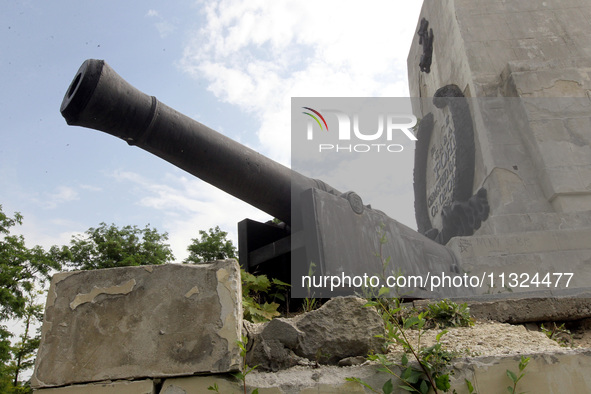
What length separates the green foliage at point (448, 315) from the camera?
2.41m

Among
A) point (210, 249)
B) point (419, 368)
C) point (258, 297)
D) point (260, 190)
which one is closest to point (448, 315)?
point (419, 368)

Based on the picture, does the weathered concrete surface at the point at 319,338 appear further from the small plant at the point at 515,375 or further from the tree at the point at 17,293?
the tree at the point at 17,293

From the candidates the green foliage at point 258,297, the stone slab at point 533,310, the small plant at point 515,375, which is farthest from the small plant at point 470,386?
the green foliage at point 258,297

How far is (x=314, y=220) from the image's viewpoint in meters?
3.68

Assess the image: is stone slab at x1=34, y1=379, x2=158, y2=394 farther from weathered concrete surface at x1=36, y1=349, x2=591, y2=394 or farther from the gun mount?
the gun mount

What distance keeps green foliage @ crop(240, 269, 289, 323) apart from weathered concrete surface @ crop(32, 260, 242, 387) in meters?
0.45

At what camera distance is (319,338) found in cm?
206

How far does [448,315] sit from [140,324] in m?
1.48

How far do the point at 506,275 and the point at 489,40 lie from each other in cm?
401

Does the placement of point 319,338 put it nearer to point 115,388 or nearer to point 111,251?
point 115,388

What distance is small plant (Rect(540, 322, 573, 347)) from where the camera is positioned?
255cm

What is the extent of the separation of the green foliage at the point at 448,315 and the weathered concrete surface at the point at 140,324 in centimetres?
102

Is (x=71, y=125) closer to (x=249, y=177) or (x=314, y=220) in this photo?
(x=249, y=177)

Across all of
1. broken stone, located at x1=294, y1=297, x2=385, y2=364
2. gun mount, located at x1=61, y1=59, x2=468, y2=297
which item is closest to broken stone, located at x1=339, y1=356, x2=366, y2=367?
broken stone, located at x1=294, y1=297, x2=385, y2=364
